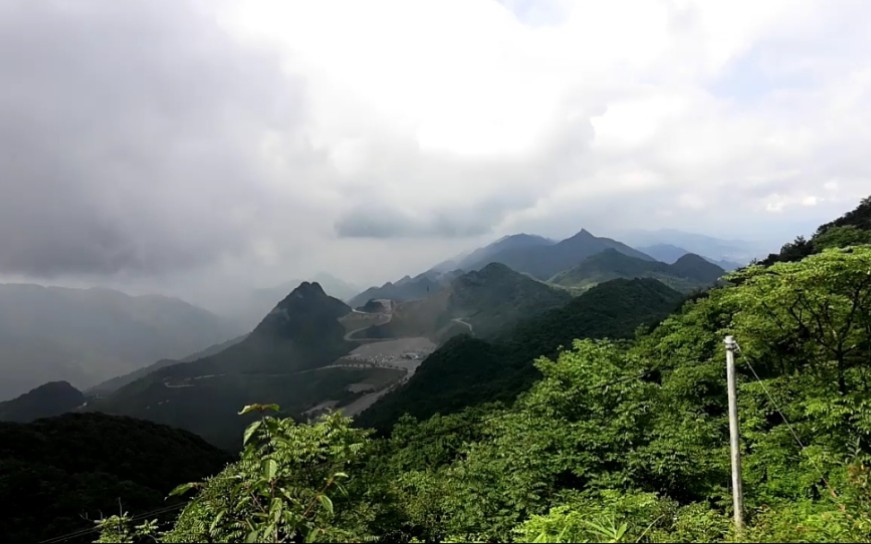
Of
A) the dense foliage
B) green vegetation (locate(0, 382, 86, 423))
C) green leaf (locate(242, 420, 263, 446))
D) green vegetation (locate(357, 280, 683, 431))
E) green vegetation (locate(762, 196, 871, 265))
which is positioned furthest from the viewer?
green vegetation (locate(0, 382, 86, 423))

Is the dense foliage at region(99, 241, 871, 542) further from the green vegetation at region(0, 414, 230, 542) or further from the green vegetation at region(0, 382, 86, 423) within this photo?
the green vegetation at region(0, 382, 86, 423)

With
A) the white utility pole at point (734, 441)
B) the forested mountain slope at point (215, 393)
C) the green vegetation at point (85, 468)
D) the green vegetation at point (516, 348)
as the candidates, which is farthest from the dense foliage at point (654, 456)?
the forested mountain slope at point (215, 393)

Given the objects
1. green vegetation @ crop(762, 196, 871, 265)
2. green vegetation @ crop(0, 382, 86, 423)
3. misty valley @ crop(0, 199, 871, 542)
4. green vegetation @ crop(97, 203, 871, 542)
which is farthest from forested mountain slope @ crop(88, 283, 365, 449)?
green vegetation @ crop(97, 203, 871, 542)

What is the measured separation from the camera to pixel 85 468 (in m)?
41.5

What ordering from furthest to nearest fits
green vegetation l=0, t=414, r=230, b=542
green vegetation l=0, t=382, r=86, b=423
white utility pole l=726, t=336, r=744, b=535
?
green vegetation l=0, t=382, r=86, b=423 < green vegetation l=0, t=414, r=230, b=542 < white utility pole l=726, t=336, r=744, b=535

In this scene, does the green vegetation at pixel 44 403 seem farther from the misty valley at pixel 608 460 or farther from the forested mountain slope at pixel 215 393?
the misty valley at pixel 608 460

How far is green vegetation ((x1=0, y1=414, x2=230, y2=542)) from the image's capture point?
29.1 meters

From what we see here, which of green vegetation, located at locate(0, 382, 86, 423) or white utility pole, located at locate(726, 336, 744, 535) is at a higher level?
white utility pole, located at locate(726, 336, 744, 535)

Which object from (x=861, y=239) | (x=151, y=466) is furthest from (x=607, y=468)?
(x=151, y=466)

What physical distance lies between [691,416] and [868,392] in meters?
5.86

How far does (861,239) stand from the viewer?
33000mm

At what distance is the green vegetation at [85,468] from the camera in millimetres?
29141

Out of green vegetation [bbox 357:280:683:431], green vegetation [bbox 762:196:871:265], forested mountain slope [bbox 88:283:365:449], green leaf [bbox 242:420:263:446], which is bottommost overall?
forested mountain slope [bbox 88:283:365:449]

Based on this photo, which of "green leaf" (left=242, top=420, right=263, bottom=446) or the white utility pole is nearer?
"green leaf" (left=242, top=420, right=263, bottom=446)
